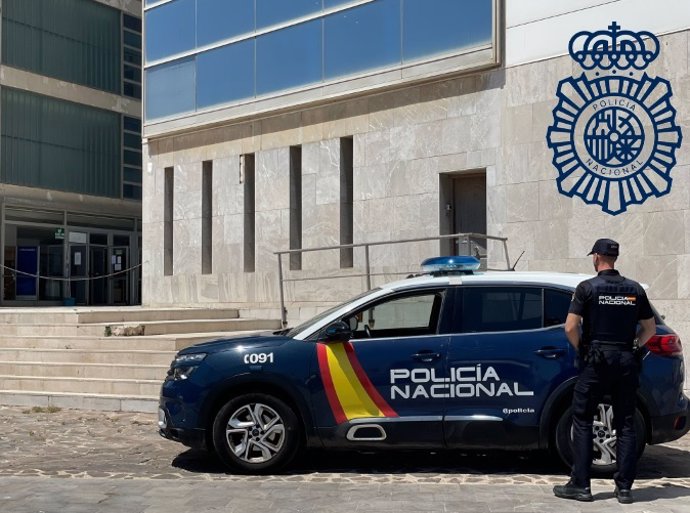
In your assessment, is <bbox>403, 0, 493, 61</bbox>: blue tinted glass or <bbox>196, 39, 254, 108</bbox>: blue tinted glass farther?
<bbox>196, 39, 254, 108</bbox>: blue tinted glass

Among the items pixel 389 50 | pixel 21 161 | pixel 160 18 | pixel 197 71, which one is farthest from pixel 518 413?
pixel 21 161

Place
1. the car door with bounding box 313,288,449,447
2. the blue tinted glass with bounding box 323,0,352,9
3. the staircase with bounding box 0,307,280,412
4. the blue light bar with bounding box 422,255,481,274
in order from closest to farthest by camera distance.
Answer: the car door with bounding box 313,288,449,447, the blue light bar with bounding box 422,255,481,274, the staircase with bounding box 0,307,280,412, the blue tinted glass with bounding box 323,0,352,9

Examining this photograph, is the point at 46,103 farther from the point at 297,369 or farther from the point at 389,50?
the point at 297,369

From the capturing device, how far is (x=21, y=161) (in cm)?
2633

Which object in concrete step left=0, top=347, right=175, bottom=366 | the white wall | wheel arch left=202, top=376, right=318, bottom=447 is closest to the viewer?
wheel arch left=202, top=376, right=318, bottom=447

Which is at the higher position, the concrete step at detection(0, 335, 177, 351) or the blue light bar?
the blue light bar

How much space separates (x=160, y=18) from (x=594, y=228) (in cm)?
1160

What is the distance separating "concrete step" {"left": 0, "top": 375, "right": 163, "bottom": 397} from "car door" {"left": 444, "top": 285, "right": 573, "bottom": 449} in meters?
5.35

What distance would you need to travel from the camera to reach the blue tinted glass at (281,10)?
670 inches

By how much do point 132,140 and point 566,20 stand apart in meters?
19.8

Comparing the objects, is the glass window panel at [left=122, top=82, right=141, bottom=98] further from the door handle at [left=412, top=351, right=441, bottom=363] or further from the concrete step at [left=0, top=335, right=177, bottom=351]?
the door handle at [left=412, top=351, right=441, bottom=363]

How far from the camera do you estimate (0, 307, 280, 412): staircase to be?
37.9 ft

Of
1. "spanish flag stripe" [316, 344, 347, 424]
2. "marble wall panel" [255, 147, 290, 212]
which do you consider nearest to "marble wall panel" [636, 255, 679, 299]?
"spanish flag stripe" [316, 344, 347, 424]

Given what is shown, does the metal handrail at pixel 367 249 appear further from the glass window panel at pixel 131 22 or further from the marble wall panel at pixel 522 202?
the glass window panel at pixel 131 22
